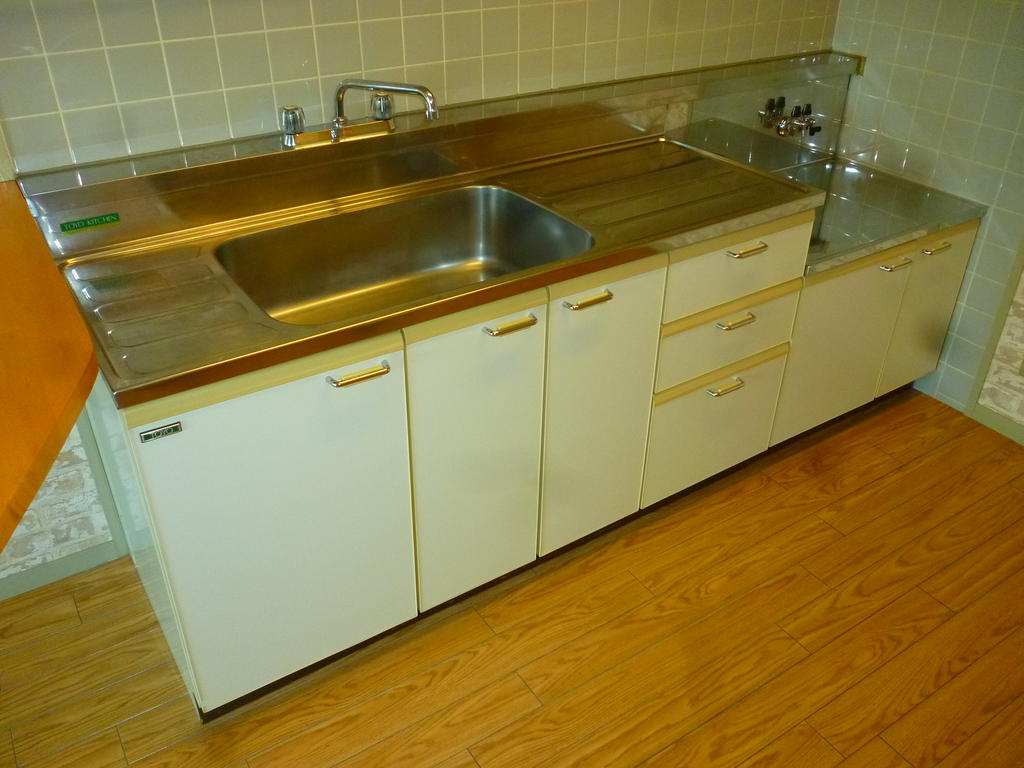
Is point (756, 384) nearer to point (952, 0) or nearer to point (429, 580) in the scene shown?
point (429, 580)

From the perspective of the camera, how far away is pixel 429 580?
199cm

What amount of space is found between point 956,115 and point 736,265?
1048 millimetres

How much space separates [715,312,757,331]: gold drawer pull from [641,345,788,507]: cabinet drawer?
13 centimetres

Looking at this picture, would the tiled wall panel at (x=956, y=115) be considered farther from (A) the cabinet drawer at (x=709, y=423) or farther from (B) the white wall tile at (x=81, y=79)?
(B) the white wall tile at (x=81, y=79)

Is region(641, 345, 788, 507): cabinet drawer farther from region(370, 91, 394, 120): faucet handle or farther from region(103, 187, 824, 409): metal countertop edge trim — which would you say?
region(370, 91, 394, 120): faucet handle

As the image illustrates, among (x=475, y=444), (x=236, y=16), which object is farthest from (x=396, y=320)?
(x=236, y=16)

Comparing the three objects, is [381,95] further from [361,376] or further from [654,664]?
[654,664]

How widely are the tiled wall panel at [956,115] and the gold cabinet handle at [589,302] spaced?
1406 millimetres

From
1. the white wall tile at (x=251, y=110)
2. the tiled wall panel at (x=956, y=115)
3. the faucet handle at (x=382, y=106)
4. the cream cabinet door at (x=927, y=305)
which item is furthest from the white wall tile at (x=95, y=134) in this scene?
the tiled wall panel at (x=956, y=115)

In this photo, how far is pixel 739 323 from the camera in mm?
2172

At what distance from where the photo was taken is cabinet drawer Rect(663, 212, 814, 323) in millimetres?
2002

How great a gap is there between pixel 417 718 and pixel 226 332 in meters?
0.93

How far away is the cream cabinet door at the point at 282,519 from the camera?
59.3 inches

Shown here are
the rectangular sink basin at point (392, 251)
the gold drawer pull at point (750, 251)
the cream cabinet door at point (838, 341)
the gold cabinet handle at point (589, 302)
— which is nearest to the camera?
the gold cabinet handle at point (589, 302)
